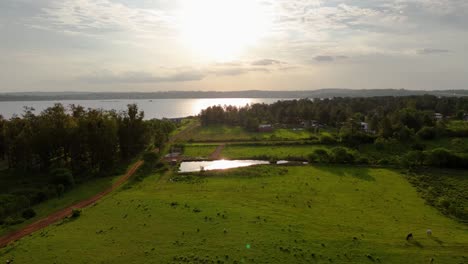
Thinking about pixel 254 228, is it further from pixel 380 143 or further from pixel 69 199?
pixel 380 143

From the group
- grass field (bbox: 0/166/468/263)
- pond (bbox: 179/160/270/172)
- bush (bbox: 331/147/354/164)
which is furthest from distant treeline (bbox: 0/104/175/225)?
bush (bbox: 331/147/354/164)

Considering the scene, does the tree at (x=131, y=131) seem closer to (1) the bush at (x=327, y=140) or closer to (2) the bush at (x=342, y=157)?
(2) the bush at (x=342, y=157)

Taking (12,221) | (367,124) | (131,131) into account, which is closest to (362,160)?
(131,131)

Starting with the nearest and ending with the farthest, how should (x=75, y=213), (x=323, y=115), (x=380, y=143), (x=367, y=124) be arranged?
1. (x=75, y=213)
2. (x=380, y=143)
3. (x=367, y=124)
4. (x=323, y=115)

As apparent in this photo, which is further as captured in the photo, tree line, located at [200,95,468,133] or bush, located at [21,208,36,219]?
tree line, located at [200,95,468,133]

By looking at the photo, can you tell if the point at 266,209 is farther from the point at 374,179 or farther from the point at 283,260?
the point at 374,179

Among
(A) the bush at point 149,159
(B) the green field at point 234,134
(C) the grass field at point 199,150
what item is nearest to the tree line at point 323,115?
(B) the green field at point 234,134

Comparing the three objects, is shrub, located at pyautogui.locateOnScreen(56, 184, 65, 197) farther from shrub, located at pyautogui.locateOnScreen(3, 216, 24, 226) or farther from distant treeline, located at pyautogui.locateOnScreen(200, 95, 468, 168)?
distant treeline, located at pyautogui.locateOnScreen(200, 95, 468, 168)
